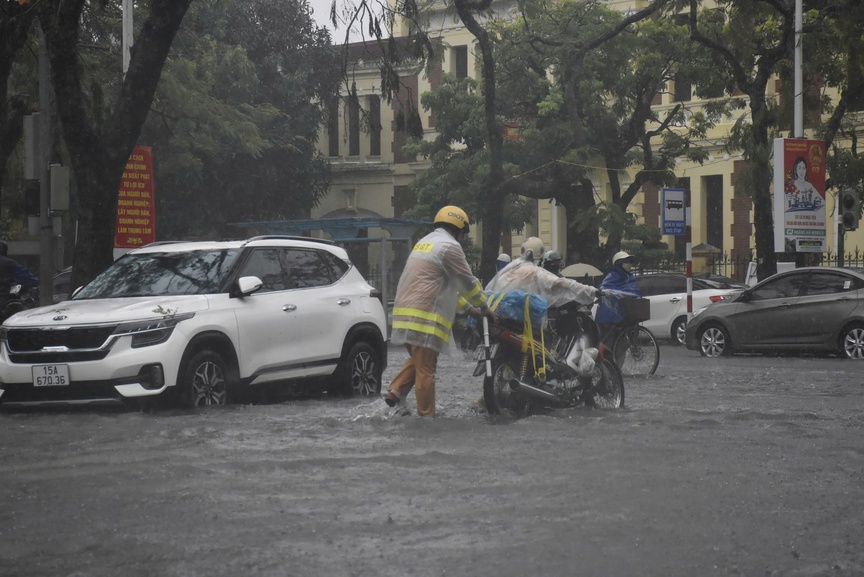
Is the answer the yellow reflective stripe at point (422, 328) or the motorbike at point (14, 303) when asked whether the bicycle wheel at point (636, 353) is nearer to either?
the yellow reflective stripe at point (422, 328)

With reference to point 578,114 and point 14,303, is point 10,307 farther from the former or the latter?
point 578,114

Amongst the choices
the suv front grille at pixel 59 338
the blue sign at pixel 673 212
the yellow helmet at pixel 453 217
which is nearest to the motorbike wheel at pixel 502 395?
the yellow helmet at pixel 453 217

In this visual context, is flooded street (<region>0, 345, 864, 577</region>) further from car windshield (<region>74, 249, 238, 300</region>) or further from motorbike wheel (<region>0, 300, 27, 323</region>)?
motorbike wheel (<region>0, 300, 27, 323</region>)

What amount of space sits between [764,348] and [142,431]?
1406 cm

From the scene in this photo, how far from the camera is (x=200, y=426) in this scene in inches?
422

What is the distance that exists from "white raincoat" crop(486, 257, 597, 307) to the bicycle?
5071mm

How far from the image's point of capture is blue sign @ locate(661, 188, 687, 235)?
2908 cm

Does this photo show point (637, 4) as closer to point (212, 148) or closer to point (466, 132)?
point (466, 132)

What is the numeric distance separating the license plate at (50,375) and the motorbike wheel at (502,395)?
3.39 m

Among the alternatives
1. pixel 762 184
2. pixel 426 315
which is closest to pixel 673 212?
pixel 762 184

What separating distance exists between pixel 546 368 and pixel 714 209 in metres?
33.8

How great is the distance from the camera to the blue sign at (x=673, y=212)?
95.4ft

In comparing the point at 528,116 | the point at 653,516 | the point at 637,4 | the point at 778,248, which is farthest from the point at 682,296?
the point at 653,516

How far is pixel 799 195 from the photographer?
86.2 ft
